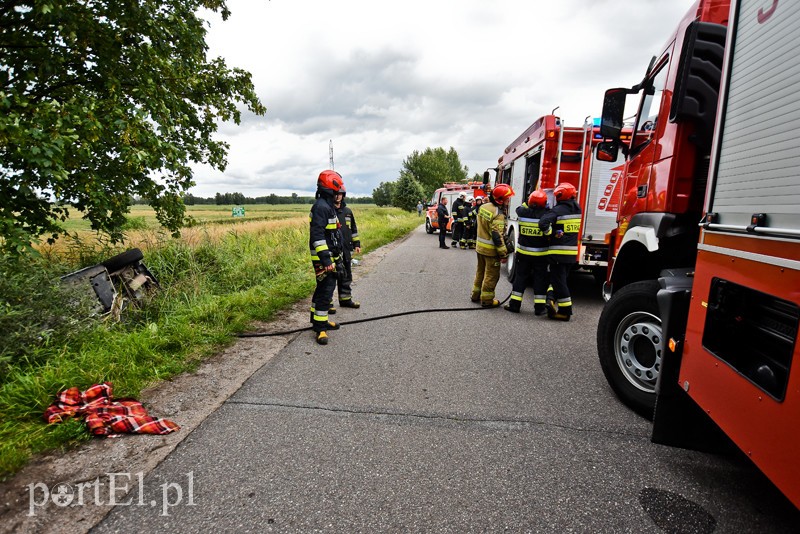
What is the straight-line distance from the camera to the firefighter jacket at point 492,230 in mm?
5782

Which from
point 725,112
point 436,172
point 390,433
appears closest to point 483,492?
point 390,433

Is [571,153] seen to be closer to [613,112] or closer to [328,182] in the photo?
[613,112]

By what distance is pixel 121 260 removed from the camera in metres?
5.29

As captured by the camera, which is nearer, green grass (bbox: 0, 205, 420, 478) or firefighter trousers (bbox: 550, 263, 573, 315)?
green grass (bbox: 0, 205, 420, 478)

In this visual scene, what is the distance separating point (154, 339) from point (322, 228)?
Answer: 2060 mm

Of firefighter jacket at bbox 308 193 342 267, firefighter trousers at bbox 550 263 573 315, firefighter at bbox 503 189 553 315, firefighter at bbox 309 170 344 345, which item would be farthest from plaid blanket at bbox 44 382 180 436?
firefighter trousers at bbox 550 263 573 315

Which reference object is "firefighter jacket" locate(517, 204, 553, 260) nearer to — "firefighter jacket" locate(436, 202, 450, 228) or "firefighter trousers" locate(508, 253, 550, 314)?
"firefighter trousers" locate(508, 253, 550, 314)

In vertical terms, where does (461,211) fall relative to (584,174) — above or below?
below

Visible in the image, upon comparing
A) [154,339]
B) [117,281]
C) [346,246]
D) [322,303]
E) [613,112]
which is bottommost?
[154,339]

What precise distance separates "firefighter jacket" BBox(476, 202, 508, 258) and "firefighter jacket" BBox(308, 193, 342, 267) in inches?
91.6

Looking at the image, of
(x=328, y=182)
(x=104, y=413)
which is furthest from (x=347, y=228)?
(x=104, y=413)

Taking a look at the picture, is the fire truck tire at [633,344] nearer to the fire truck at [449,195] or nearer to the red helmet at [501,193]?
the red helmet at [501,193]

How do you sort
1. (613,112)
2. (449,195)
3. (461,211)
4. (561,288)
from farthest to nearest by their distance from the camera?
(449,195) → (461,211) → (561,288) → (613,112)

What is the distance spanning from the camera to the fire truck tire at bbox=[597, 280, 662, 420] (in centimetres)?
288
